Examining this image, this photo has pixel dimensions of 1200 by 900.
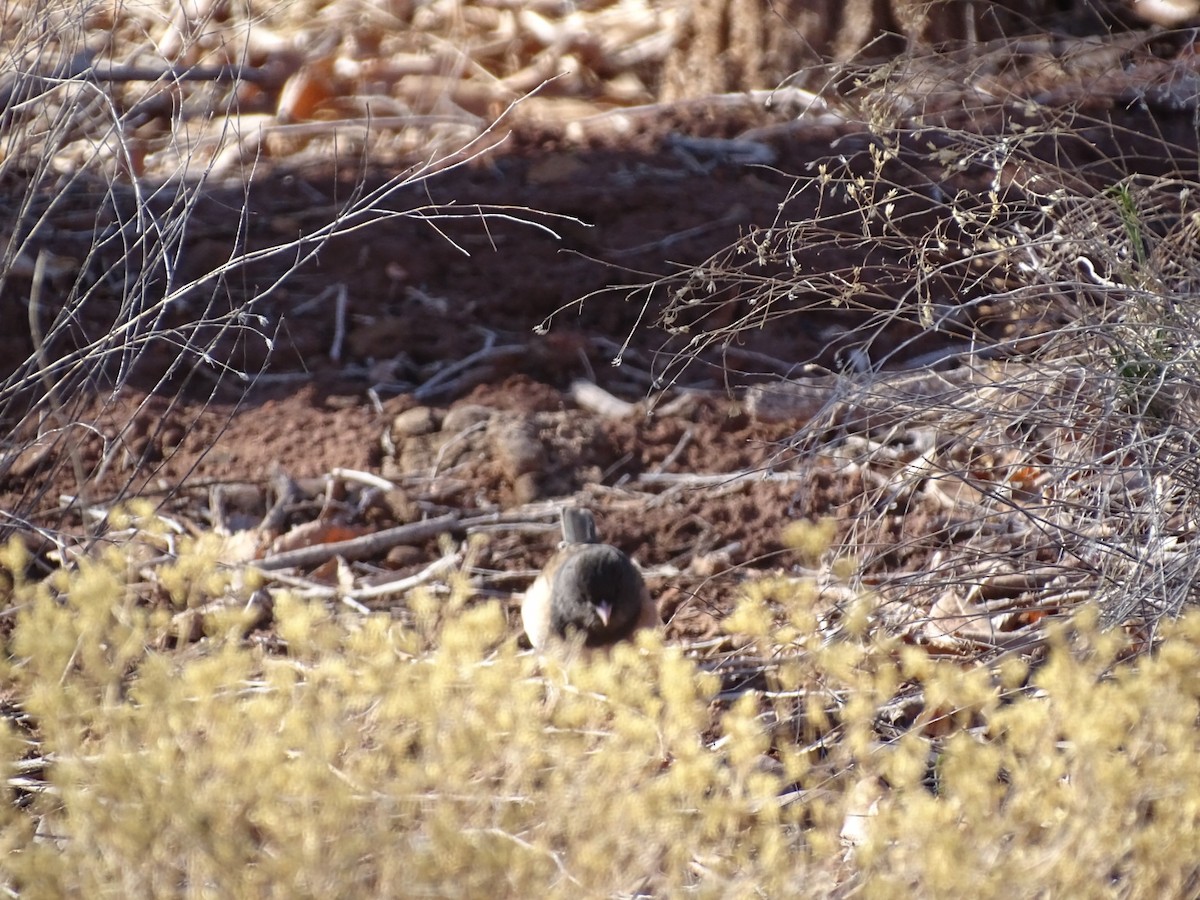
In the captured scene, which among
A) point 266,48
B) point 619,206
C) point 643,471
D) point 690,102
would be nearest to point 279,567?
point 643,471

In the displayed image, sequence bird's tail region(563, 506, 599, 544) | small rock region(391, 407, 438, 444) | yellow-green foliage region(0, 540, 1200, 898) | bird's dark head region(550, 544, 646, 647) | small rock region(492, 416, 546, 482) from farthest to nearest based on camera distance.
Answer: small rock region(391, 407, 438, 444), small rock region(492, 416, 546, 482), bird's tail region(563, 506, 599, 544), bird's dark head region(550, 544, 646, 647), yellow-green foliage region(0, 540, 1200, 898)

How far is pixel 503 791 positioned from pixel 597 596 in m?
1.53

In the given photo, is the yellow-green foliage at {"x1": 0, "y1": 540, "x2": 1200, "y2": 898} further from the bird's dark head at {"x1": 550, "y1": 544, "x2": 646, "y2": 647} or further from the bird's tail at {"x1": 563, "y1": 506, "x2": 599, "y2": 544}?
the bird's tail at {"x1": 563, "y1": 506, "x2": 599, "y2": 544}

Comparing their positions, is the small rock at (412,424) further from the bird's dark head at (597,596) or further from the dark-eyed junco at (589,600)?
the bird's dark head at (597,596)

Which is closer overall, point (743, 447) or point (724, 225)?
point (743, 447)

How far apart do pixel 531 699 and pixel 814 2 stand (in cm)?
562

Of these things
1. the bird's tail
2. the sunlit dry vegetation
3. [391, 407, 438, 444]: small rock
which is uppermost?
the sunlit dry vegetation

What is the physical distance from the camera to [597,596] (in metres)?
3.54

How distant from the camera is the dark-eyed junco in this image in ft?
11.6

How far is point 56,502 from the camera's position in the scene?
13.8ft

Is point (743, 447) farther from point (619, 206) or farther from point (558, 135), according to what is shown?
point (558, 135)

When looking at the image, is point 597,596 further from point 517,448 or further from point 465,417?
point 465,417

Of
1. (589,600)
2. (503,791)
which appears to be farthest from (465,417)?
(503,791)

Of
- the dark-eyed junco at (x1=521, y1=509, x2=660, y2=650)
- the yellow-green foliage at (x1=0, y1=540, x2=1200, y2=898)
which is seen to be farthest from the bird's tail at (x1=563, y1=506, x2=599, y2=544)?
the yellow-green foliage at (x1=0, y1=540, x2=1200, y2=898)
